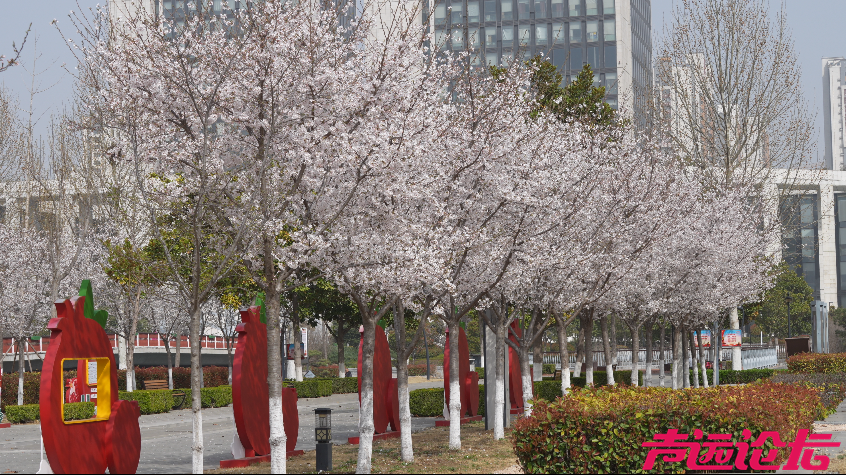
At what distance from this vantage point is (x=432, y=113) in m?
14.3

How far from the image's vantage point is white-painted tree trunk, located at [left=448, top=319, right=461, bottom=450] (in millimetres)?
16719

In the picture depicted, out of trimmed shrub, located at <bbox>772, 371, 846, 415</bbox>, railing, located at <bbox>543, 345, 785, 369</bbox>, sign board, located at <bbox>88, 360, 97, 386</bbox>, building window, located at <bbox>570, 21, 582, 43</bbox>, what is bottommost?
railing, located at <bbox>543, 345, 785, 369</bbox>

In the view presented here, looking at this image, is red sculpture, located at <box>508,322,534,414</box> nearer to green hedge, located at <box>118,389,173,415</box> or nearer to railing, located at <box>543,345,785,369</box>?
green hedge, located at <box>118,389,173,415</box>

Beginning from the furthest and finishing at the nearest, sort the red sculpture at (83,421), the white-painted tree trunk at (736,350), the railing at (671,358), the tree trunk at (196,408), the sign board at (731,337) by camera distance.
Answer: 1. the railing at (671,358)
2. the white-painted tree trunk at (736,350)
3. the sign board at (731,337)
4. the tree trunk at (196,408)
5. the red sculpture at (83,421)

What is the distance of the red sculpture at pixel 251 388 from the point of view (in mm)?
15000

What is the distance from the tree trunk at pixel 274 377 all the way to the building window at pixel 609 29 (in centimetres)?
7084

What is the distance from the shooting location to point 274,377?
12.5m

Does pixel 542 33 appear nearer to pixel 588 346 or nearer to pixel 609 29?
pixel 609 29

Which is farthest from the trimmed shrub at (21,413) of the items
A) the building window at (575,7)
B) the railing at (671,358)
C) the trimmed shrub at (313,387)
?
the building window at (575,7)

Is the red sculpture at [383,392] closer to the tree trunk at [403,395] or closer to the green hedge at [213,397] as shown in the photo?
the tree trunk at [403,395]

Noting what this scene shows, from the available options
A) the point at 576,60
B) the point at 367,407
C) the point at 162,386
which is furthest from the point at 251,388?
the point at 576,60

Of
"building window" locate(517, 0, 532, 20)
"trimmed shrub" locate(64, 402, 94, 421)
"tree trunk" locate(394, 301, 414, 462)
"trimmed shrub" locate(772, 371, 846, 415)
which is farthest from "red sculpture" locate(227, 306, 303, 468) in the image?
"building window" locate(517, 0, 532, 20)

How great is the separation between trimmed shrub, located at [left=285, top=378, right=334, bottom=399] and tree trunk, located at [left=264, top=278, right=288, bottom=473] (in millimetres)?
24545

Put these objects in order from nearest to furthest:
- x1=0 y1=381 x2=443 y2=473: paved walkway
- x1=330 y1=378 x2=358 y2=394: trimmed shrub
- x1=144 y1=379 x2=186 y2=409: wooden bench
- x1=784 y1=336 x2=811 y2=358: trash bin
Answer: x1=0 y1=381 x2=443 y2=473: paved walkway, x1=144 y1=379 x2=186 y2=409: wooden bench, x1=330 y1=378 x2=358 y2=394: trimmed shrub, x1=784 y1=336 x2=811 y2=358: trash bin
